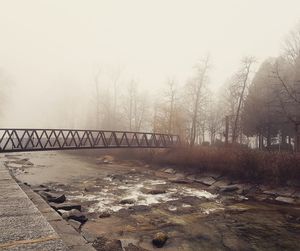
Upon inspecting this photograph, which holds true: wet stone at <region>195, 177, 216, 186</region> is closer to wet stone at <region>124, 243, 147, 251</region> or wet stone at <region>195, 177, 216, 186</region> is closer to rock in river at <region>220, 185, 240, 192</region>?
rock in river at <region>220, 185, 240, 192</region>

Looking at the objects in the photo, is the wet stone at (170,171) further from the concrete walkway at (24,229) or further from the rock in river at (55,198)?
the concrete walkway at (24,229)

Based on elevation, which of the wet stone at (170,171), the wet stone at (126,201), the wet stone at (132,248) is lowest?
the wet stone at (132,248)

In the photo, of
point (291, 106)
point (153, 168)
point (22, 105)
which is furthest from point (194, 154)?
point (22, 105)

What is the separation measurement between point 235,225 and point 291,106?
24656 mm

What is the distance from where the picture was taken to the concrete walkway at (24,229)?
17.6 ft

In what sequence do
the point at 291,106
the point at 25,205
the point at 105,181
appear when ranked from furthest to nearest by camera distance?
1. the point at 291,106
2. the point at 105,181
3. the point at 25,205

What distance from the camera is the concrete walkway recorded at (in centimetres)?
535

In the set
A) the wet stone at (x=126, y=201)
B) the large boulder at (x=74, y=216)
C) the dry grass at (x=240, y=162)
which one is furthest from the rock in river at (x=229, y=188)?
the large boulder at (x=74, y=216)

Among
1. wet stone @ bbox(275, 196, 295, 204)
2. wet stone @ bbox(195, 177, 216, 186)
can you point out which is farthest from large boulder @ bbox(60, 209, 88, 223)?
wet stone @ bbox(195, 177, 216, 186)

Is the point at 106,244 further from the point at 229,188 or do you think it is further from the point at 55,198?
the point at 229,188

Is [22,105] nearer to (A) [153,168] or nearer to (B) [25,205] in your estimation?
(A) [153,168]

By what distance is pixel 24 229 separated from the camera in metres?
6.24

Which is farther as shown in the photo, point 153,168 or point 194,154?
point 153,168

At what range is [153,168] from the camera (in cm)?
3381
